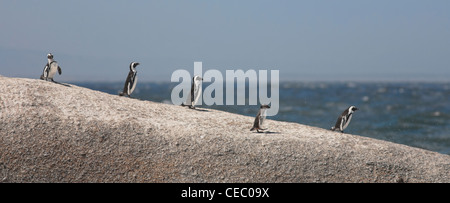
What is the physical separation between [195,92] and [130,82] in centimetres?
150

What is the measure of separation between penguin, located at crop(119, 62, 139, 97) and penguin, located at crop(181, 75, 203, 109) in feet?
4.28

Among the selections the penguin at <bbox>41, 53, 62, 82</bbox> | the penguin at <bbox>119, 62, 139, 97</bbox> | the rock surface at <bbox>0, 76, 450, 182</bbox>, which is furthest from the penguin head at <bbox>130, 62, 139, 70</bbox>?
the rock surface at <bbox>0, 76, 450, 182</bbox>

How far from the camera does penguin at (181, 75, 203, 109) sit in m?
10.0

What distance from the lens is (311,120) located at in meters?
23.4

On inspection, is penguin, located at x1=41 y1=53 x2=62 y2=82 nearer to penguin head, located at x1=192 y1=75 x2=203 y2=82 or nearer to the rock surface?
the rock surface

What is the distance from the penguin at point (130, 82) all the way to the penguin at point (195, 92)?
51.3 inches

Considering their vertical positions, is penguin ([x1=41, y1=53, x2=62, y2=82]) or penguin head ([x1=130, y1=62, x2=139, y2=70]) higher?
penguin head ([x1=130, y1=62, x2=139, y2=70])

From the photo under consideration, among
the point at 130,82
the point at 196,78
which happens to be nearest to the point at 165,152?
the point at 196,78

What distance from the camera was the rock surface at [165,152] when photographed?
707 cm

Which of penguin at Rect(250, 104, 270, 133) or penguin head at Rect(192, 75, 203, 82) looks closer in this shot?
penguin at Rect(250, 104, 270, 133)

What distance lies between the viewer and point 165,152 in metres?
7.34

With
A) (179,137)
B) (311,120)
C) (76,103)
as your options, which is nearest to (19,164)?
(76,103)

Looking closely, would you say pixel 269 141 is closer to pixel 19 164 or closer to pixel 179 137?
pixel 179 137

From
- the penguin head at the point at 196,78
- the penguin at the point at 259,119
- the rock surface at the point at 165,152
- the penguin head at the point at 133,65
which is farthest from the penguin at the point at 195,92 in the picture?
the penguin at the point at 259,119
